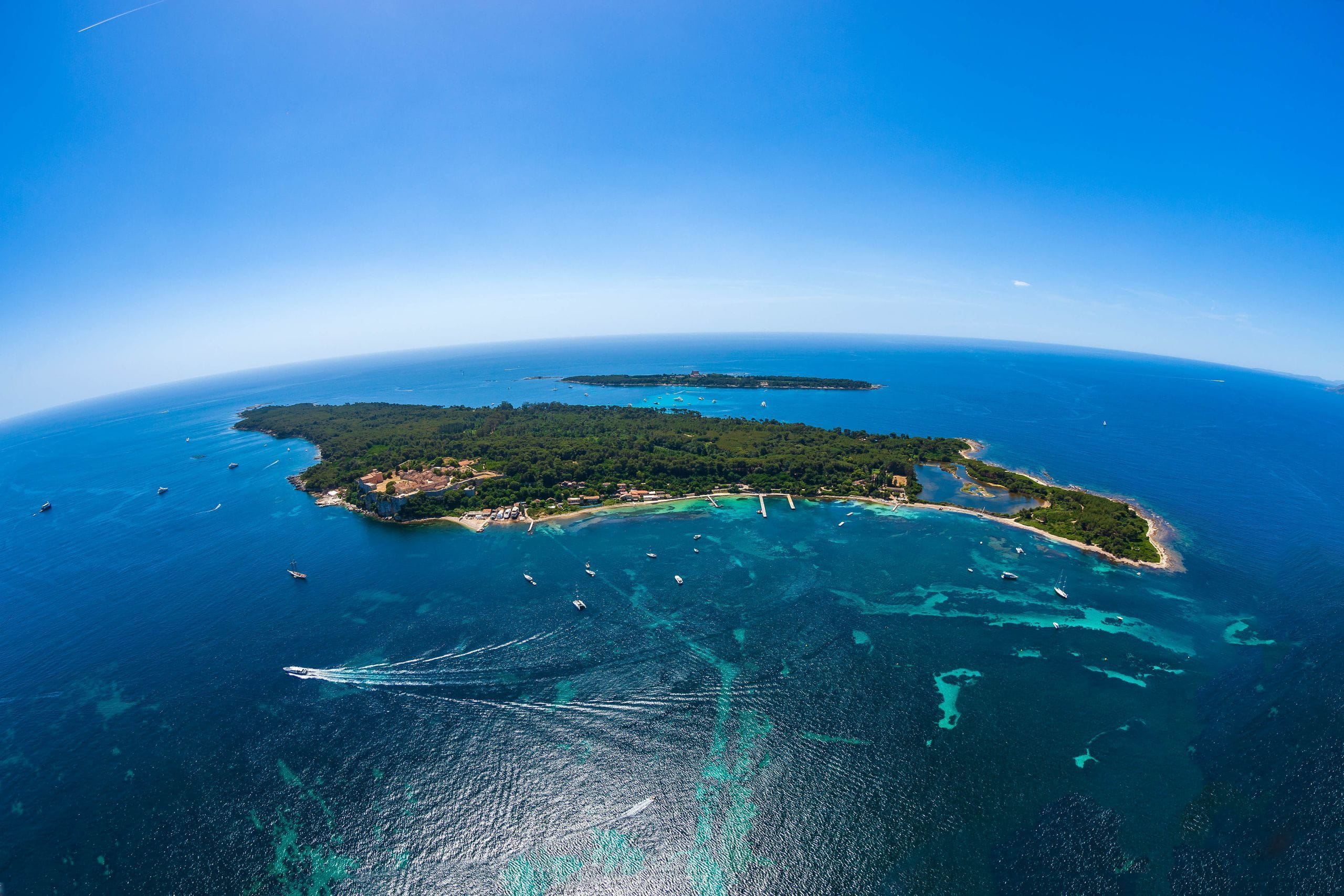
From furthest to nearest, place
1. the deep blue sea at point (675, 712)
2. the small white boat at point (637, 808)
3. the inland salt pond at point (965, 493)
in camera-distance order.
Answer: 1. the inland salt pond at point (965, 493)
2. the small white boat at point (637, 808)
3. the deep blue sea at point (675, 712)

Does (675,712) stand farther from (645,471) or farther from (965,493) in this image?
(965,493)

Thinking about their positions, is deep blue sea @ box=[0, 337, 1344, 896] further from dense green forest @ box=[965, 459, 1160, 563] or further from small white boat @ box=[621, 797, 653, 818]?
dense green forest @ box=[965, 459, 1160, 563]

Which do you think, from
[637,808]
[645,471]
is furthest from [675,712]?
[645,471]

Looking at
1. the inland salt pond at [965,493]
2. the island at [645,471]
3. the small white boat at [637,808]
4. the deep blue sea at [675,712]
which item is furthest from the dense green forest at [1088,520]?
the small white boat at [637,808]

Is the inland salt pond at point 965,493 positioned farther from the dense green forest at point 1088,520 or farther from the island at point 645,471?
the dense green forest at point 1088,520

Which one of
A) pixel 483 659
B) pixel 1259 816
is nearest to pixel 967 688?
pixel 1259 816

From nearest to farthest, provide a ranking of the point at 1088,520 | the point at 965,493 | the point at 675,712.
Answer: the point at 675,712
the point at 1088,520
the point at 965,493

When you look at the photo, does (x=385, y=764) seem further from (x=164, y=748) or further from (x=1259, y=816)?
(x=1259, y=816)
